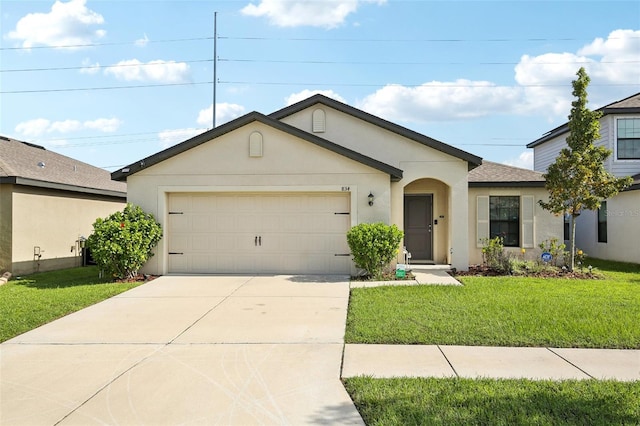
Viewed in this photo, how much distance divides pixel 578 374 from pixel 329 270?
25.3 ft

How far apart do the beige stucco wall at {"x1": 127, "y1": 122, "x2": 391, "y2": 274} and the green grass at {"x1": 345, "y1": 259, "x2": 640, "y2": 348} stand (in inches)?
126

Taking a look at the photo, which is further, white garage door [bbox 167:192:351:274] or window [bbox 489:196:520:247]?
window [bbox 489:196:520:247]

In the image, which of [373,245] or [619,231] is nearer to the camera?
[373,245]

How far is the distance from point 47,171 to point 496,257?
47.3ft

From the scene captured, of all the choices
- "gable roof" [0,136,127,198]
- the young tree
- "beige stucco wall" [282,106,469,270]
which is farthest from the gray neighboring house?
the young tree

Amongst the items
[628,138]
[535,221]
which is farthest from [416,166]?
[628,138]

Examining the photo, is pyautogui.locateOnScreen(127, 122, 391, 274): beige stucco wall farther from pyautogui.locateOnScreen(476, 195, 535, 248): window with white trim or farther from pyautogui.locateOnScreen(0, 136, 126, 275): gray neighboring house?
pyautogui.locateOnScreen(476, 195, 535, 248): window with white trim

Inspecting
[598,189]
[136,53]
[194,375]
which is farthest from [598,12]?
[136,53]

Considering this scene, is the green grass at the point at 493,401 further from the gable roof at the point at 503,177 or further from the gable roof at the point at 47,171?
the gable roof at the point at 47,171

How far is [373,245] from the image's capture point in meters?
10.8

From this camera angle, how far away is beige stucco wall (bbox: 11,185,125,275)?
1256 centimetres

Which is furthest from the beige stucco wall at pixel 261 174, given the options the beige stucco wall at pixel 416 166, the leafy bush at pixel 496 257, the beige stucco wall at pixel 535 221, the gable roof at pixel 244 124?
the beige stucco wall at pixel 535 221

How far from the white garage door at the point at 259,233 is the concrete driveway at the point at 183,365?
339cm

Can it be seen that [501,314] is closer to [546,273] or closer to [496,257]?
[496,257]
